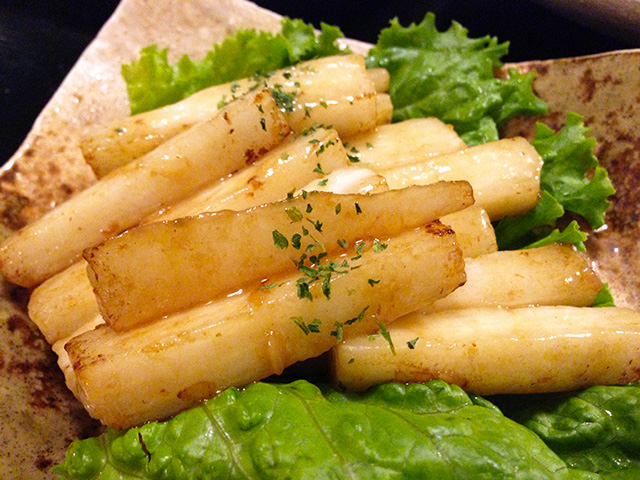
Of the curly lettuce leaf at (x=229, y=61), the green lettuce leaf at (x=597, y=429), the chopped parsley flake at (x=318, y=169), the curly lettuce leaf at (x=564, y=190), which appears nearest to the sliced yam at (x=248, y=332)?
the chopped parsley flake at (x=318, y=169)

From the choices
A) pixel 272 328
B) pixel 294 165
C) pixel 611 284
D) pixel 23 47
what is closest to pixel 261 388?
pixel 272 328

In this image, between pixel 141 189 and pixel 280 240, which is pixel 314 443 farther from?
pixel 141 189

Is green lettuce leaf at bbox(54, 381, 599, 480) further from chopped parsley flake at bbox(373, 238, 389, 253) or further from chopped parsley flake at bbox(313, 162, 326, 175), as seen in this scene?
chopped parsley flake at bbox(313, 162, 326, 175)

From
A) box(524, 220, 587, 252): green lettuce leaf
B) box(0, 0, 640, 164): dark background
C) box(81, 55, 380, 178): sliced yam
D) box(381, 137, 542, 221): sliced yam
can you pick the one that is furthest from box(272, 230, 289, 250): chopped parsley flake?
box(0, 0, 640, 164): dark background

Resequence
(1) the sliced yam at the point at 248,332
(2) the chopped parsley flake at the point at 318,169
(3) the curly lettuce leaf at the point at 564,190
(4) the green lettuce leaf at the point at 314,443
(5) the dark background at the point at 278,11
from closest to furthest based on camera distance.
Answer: (4) the green lettuce leaf at the point at 314,443
(1) the sliced yam at the point at 248,332
(2) the chopped parsley flake at the point at 318,169
(3) the curly lettuce leaf at the point at 564,190
(5) the dark background at the point at 278,11

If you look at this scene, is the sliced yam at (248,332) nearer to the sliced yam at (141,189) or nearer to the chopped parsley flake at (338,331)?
the chopped parsley flake at (338,331)
